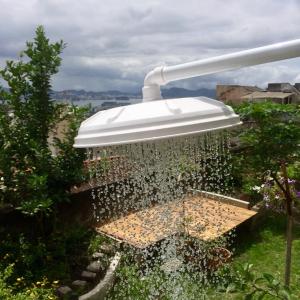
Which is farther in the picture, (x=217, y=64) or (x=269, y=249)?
(x=269, y=249)

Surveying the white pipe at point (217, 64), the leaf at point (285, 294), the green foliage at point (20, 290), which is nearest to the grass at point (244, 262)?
the green foliage at point (20, 290)

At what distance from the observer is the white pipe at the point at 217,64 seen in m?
0.95

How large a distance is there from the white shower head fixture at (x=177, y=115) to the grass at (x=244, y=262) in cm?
300

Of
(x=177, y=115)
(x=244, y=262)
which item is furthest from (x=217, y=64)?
(x=244, y=262)

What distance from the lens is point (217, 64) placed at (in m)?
1.05

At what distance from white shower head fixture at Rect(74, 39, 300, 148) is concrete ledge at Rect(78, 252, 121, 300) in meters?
3.13

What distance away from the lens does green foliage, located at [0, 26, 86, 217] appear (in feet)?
13.3

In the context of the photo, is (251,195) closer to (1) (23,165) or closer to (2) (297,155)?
(2) (297,155)

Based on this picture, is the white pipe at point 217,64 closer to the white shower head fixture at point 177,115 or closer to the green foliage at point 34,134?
the white shower head fixture at point 177,115

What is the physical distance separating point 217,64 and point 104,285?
136 inches

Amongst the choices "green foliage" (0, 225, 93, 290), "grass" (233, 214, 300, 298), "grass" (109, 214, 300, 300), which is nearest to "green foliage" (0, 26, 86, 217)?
"green foliage" (0, 225, 93, 290)

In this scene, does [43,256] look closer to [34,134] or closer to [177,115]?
[34,134]

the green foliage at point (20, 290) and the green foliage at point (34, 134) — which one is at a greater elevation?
the green foliage at point (34, 134)

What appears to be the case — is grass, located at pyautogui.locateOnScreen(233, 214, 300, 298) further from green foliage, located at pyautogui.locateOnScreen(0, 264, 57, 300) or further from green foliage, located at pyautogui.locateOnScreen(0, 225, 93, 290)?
green foliage, located at pyautogui.locateOnScreen(0, 264, 57, 300)
